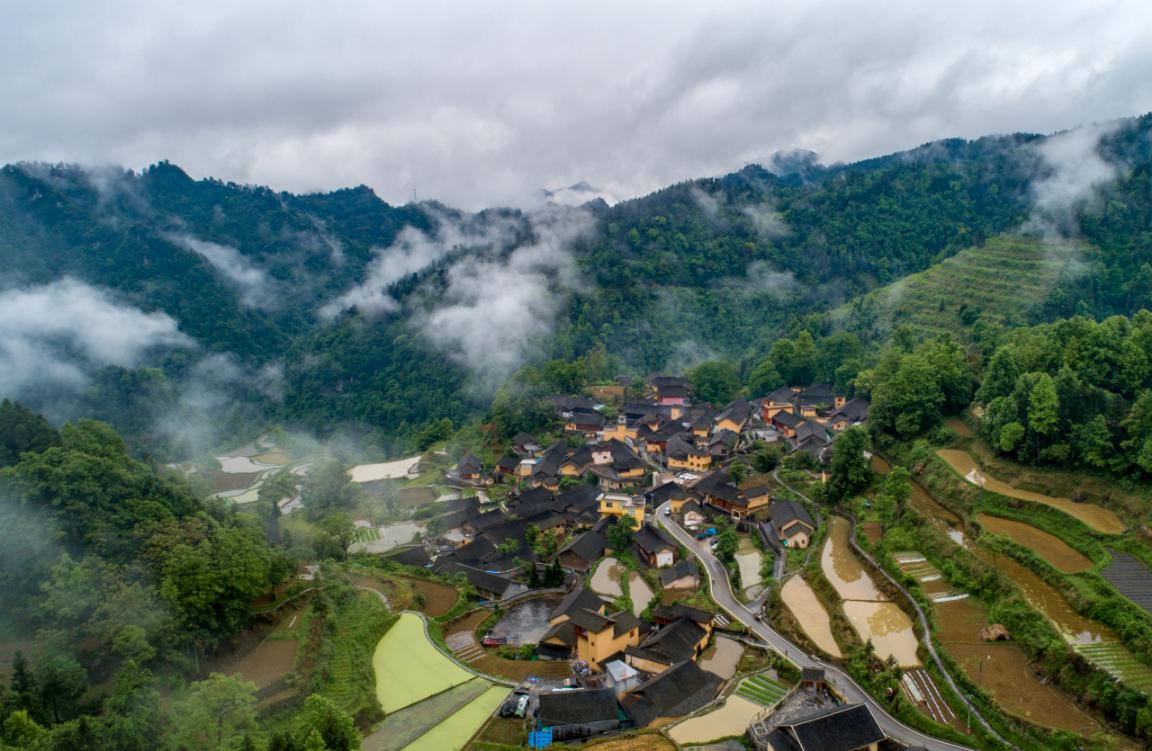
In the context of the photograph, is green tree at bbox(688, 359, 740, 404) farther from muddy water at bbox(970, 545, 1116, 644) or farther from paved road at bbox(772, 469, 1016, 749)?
muddy water at bbox(970, 545, 1116, 644)

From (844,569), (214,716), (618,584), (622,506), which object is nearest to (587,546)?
(618,584)

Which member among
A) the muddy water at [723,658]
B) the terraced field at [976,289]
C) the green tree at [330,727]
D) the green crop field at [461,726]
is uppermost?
the terraced field at [976,289]

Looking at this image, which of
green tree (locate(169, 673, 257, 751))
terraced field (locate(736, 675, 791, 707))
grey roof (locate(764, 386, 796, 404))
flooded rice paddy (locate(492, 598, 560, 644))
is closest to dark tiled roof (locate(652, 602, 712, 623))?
terraced field (locate(736, 675, 791, 707))

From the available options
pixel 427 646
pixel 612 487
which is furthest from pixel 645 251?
pixel 427 646

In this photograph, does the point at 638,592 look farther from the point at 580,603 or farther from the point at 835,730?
the point at 835,730

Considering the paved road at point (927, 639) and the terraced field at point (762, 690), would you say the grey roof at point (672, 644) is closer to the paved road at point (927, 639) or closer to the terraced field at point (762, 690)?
Answer: the terraced field at point (762, 690)

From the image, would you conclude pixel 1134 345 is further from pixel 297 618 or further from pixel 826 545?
pixel 297 618

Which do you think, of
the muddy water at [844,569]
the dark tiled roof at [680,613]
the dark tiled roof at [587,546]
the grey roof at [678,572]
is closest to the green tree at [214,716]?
the dark tiled roof at [680,613]
